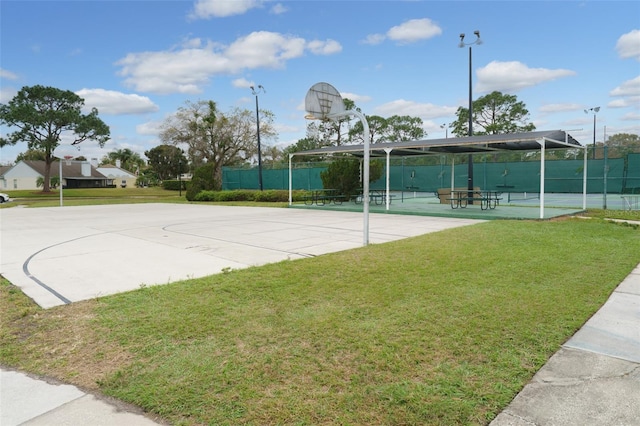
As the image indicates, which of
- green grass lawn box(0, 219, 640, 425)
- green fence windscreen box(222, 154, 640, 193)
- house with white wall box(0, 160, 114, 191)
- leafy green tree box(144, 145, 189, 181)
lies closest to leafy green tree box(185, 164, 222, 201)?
green fence windscreen box(222, 154, 640, 193)

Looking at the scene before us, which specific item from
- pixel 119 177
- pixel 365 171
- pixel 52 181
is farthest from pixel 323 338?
pixel 119 177

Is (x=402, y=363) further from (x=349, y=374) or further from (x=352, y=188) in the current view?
(x=352, y=188)

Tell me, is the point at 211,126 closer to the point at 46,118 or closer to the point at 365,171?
the point at 46,118

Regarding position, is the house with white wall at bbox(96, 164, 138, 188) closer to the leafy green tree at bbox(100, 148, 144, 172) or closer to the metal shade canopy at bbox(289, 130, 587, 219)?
the leafy green tree at bbox(100, 148, 144, 172)

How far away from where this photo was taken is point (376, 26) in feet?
59.8

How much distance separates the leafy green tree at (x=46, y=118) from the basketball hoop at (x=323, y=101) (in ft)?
143

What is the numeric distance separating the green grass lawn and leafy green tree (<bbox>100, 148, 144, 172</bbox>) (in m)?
102

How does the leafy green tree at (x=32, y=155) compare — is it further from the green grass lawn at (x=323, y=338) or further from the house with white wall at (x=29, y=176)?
the green grass lawn at (x=323, y=338)

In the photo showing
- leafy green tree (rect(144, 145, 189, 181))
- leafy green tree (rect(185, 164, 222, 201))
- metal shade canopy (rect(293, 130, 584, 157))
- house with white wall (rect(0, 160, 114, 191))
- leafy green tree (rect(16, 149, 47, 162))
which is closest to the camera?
metal shade canopy (rect(293, 130, 584, 157))

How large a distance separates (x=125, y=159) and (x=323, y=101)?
102m

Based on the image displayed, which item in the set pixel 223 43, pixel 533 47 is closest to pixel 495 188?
pixel 533 47

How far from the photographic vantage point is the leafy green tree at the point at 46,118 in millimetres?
41969

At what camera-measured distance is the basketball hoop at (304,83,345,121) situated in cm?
859

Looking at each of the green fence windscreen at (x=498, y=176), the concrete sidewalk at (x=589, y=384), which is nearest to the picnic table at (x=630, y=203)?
the green fence windscreen at (x=498, y=176)
